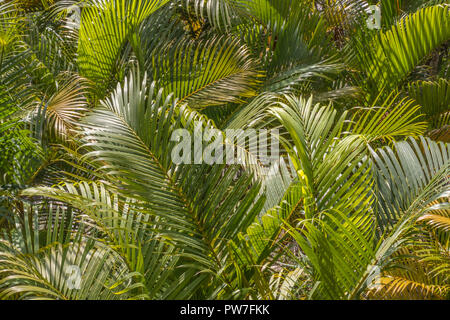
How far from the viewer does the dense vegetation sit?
1629 millimetres

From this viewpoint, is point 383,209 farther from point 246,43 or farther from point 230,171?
point 246,43

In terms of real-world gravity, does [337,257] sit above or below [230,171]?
below

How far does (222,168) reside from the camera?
6.00ft

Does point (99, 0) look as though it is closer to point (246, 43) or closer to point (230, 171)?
point (246, 43)

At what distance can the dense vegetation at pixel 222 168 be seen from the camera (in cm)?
163

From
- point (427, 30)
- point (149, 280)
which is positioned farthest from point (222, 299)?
point (427, 30)

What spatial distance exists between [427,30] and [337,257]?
2253mm

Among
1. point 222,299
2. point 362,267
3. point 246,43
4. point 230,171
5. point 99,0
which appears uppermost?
point 99,0

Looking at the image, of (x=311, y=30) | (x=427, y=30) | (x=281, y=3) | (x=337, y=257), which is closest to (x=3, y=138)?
(x=337, y=257)
